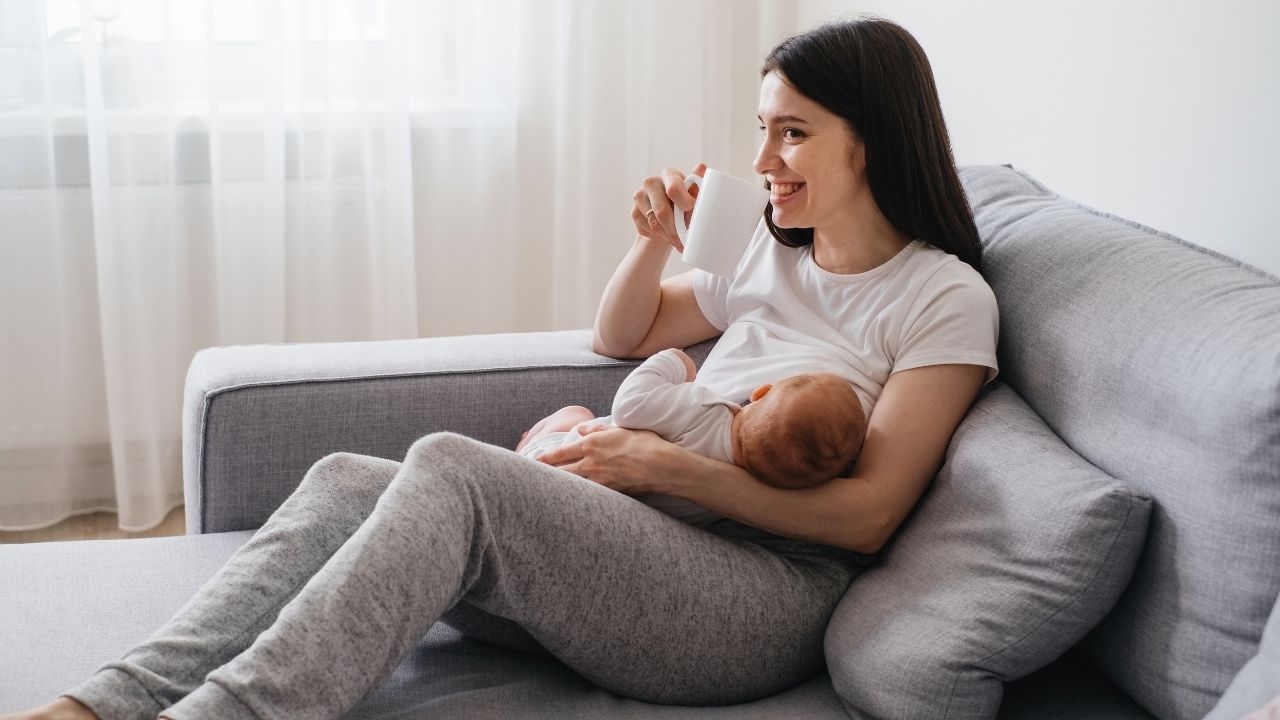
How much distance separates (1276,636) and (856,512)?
49cm

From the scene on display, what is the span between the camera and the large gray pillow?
1.21 m

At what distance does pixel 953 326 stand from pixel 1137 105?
483 mm

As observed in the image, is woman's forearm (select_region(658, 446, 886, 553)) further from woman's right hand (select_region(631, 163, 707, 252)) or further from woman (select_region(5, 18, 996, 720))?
woman's right hand (select_region(631, 163, 707, 252))

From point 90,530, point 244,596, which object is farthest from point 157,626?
point 90,530

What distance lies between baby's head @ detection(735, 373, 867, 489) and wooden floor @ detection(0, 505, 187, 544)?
1747mm

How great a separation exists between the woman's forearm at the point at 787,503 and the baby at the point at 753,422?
18 mm

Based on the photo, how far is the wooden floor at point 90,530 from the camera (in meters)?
2.74

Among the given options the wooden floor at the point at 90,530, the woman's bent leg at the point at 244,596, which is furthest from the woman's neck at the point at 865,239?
the wooden floor at the point at 90,530

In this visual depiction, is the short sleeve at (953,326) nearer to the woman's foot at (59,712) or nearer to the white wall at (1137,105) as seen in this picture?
the white wall at (1137,105)

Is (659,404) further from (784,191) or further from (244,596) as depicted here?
(244,596)

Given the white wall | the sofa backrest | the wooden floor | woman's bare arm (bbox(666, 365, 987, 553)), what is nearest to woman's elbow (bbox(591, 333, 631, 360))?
woman's bare arm (bbox(666, 365, 987, 553))

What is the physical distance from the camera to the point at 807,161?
→ 160 cm

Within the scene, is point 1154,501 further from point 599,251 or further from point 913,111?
point 599,251

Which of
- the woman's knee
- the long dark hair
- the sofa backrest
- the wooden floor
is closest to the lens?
the sofa backrest
